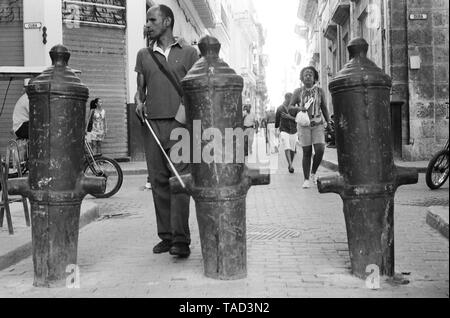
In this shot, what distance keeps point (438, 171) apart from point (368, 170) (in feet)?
17.7

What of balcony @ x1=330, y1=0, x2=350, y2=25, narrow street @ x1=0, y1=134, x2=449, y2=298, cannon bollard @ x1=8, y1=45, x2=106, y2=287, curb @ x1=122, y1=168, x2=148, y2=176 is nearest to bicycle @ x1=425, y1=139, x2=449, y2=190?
narrow street @ x1=0, y1=134, x2=449, y2=298

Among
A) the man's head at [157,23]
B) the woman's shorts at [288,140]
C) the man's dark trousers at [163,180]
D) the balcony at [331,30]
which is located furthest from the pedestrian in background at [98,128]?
the balcony at [331,30]

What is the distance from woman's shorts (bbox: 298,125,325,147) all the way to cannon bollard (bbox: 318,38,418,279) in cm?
532

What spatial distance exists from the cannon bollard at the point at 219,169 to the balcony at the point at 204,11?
73.8 feet

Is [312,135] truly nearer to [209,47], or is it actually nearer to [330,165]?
[330,165]

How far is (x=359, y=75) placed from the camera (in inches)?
148

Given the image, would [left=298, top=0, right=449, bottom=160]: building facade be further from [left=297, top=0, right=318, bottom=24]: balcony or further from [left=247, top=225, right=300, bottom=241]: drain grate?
[left=297, top=0, right=318, bottom=24]: balcony

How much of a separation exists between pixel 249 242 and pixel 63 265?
1793mm

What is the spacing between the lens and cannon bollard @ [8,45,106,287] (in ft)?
12.7

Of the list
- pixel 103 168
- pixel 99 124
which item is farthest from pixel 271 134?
pixel 103 168

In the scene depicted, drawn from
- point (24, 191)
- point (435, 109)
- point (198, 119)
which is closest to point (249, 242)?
point (198, 119)

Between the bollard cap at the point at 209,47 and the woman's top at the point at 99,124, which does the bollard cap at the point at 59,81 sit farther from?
the woman's top at the point at 99,124

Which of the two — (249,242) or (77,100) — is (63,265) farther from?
(249,242)
